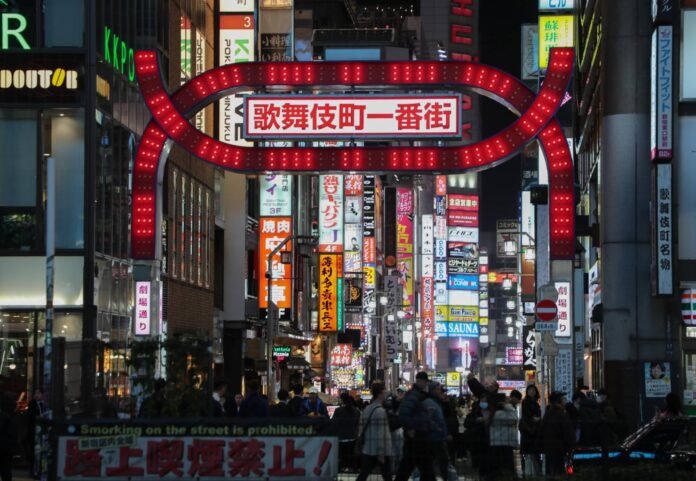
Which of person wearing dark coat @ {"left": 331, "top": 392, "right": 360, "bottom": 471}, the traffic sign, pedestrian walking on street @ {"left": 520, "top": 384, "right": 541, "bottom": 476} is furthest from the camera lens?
the traffic sign

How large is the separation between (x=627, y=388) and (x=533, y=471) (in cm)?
944

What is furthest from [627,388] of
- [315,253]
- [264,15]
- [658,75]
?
[315,253]

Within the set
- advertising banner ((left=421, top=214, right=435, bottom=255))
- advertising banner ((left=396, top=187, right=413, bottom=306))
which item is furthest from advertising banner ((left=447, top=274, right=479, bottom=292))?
advertising banner ((left=396, top=187, right=413, bottom=306))

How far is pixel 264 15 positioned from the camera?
197ft

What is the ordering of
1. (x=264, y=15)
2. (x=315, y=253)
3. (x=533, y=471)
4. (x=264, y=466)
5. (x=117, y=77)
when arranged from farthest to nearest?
(x=315, y=253)
(x=264, y=15)
(x=117, y=77)
(x=533, y=471)
(x=264, y=466)

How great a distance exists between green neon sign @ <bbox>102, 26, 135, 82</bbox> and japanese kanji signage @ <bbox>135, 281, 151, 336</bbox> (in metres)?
7.25

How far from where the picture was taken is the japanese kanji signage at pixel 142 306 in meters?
28.8

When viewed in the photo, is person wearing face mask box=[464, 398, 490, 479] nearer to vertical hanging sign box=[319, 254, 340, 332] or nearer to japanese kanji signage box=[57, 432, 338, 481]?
japanese kanji signage box=[57, 432, 338, 481]

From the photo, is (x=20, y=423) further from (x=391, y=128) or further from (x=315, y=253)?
(x=315, y=253)

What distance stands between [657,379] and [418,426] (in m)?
13.7

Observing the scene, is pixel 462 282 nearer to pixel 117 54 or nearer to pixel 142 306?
pixel 117 54

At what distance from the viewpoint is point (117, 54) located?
3672 centimetres

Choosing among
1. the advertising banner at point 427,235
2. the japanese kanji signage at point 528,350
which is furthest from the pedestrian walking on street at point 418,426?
the advertising banner at point 427,235

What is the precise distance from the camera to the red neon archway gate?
27.1 meters
